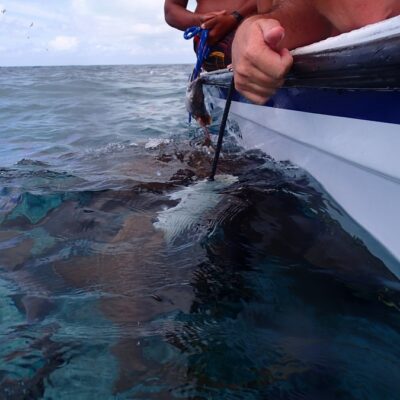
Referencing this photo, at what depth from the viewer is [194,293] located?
1342mm

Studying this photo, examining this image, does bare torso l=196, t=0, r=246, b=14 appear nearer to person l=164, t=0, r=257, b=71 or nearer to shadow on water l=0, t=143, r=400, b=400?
person l=164, t=0, r=257, b=71

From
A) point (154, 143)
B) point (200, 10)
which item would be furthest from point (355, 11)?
point (154, 143)

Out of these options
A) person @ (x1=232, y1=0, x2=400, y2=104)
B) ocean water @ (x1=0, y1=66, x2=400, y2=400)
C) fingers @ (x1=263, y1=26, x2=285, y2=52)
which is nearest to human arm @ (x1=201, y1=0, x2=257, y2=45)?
ocean water @ (x1=0, y1=66, x2=400, y2=400)

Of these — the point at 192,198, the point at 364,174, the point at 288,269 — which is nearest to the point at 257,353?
the point at 288,269

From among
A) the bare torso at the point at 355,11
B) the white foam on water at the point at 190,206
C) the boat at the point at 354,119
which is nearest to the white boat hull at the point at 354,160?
the boat at the point at 354,119

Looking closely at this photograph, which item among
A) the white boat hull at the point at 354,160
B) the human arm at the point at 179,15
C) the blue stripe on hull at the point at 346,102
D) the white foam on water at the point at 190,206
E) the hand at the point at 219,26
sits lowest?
the white foam on water at the point at 190,206

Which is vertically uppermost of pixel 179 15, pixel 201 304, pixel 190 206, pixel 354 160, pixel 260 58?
pixel 179 15

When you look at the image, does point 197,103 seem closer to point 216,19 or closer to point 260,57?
point 216,19

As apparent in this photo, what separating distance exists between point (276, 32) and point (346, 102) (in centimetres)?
49

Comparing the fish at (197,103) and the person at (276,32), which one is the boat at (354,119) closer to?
the person at (276,32)

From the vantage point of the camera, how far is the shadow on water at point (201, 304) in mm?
1002

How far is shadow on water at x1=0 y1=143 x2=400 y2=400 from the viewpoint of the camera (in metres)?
1.00

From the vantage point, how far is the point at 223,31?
8.71ft

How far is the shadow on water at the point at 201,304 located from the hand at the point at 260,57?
2.19 ft
